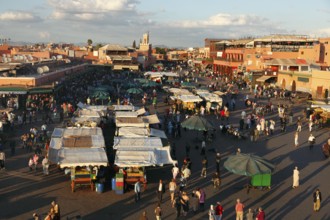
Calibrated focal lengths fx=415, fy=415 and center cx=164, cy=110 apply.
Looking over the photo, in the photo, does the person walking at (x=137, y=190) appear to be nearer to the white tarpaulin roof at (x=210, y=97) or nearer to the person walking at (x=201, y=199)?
the person walking at (x=201, y=199)

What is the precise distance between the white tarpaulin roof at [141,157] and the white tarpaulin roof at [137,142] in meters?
0.49

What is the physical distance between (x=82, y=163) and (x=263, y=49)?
5348 cm

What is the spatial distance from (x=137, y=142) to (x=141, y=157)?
5.83ft

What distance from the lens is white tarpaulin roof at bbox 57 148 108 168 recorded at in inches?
555

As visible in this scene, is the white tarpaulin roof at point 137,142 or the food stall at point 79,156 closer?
the food stall at point 79,156

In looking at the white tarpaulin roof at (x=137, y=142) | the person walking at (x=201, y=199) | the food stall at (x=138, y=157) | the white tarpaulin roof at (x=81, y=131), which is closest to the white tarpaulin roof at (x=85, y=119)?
the white tarpaulin roof at (x=81, y=131)

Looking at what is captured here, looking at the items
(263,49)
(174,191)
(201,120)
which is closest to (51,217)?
(174,191)

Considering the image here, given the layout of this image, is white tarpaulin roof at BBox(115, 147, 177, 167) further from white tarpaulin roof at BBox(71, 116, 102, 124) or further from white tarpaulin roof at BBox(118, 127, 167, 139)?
Result: white tarpaulin roof at BBox(71, 116, 102, 124)

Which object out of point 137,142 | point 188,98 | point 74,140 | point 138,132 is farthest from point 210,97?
point 74,140

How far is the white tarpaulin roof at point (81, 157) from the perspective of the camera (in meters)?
14.1

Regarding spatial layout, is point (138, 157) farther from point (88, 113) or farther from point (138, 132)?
point (88, 113)

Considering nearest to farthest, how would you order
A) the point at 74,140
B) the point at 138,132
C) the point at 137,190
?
1. the point at 137,190
2. the point at 74,140
3. the point at 138,132

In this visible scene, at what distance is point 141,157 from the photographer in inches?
583

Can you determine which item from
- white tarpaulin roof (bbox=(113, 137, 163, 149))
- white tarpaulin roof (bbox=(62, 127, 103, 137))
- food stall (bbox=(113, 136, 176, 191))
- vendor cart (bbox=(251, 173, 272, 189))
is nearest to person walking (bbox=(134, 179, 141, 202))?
food stall (bbox=(113, 136, 176, 191))
